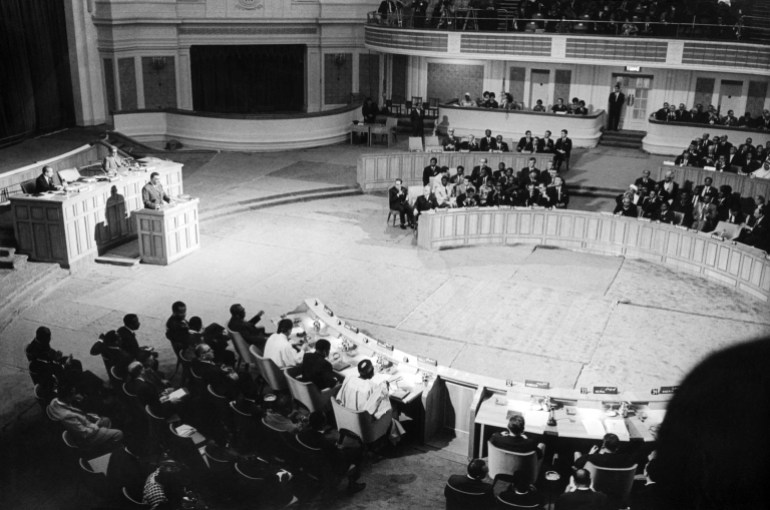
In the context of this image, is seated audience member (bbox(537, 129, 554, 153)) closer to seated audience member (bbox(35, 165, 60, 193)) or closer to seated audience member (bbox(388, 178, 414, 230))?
seated audience member (bbox(388, 178, 414, 230))

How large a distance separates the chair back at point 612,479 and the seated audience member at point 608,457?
39 millimetres

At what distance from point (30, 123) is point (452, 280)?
569 inches

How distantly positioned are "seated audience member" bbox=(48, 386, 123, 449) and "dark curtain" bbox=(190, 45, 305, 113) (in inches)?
812

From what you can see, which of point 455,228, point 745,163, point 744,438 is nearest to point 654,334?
point 455,228

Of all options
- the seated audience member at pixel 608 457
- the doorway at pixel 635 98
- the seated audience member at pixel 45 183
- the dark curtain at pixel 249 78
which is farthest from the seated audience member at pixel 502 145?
the seated audience member at pixel 608 457

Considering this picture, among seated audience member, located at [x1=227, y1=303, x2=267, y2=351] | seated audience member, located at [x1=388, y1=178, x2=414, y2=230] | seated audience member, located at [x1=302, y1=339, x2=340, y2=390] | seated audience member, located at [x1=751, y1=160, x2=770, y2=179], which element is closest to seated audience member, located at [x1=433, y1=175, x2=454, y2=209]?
seated audience member, located at [x1=388, y1=178, x2=414, y2=230]

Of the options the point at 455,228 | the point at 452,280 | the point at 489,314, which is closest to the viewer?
the point at 489,314

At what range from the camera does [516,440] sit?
7395mm

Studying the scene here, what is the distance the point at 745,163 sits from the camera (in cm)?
1877

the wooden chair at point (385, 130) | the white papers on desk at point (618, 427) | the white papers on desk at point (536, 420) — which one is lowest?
the white papers on desk at point (536, 420)

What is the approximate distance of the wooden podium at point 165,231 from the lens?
14.0 metres

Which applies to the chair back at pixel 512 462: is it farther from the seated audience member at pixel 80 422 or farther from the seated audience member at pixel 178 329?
the seated audience member at pixel 178 329

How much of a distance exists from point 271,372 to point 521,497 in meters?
3.83

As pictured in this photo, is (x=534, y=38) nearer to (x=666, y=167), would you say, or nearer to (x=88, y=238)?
(x=666, y=167)
